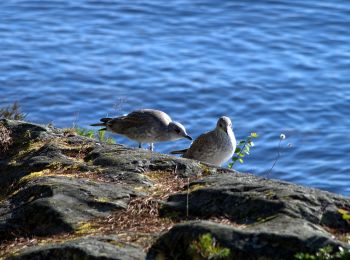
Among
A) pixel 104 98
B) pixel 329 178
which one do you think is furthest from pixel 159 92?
pixel 329 178

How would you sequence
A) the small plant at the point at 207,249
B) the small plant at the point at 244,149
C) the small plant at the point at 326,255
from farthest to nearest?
the small plant at the point at 244,149
the small plant at the point at 207,249
the small plant at the point at 326,255

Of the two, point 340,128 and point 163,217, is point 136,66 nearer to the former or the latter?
point 340,128

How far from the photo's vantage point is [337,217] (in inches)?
260

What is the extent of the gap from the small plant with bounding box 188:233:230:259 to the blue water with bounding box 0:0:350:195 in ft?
36.6

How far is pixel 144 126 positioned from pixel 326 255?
23.9 ft

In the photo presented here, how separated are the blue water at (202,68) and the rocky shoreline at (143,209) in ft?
30.0

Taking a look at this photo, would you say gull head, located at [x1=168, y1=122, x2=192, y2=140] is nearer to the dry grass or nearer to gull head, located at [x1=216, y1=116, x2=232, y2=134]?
gull head, located at [x1=216, y1=116, x2=232, y2=134]

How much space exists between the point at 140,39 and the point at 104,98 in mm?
3366

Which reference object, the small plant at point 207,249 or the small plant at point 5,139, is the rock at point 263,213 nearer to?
the small plant at point 207,249

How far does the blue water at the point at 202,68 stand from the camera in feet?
64.0

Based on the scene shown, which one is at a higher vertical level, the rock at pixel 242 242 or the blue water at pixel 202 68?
→ the rock at pixel 242 242

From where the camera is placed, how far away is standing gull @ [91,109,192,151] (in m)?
12.9

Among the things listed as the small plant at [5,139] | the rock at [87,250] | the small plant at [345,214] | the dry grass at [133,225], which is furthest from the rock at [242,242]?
the small plant at [5,139]

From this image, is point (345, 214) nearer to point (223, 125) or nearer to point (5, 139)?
point (5, 139)
